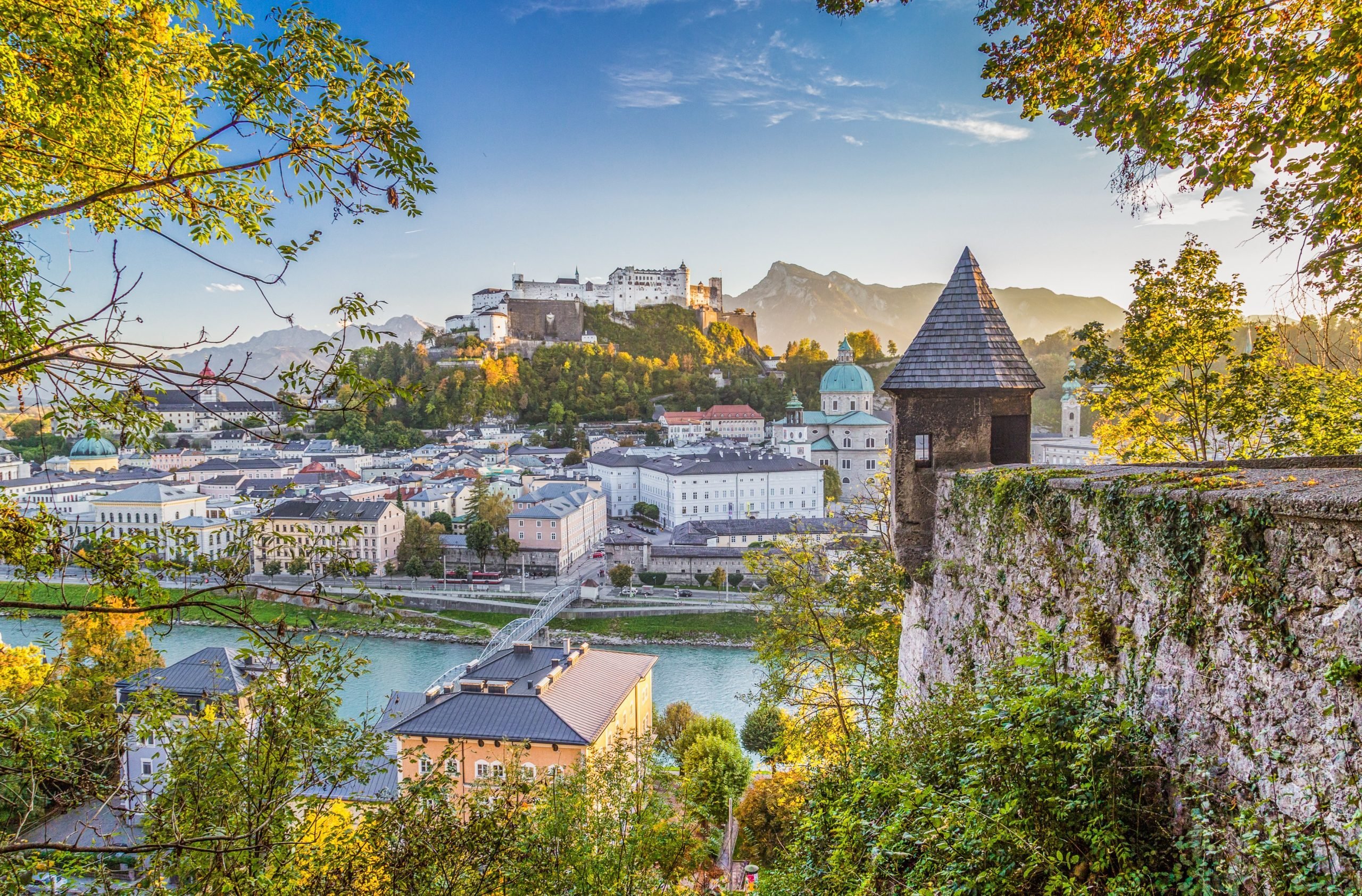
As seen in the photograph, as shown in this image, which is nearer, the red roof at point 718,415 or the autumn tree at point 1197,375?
the autumn tree at point 1197,375

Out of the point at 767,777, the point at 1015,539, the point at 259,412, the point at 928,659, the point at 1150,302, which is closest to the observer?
the point at 259,412

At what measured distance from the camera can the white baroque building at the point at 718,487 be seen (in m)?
43.5

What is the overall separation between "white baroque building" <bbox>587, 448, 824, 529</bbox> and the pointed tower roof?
35.2 m

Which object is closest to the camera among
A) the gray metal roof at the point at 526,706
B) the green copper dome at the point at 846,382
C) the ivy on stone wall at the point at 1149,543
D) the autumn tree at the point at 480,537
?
the ivy on stone wall at the point at 1149,543

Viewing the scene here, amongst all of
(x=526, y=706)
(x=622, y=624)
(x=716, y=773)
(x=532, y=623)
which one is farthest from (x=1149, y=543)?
(x=622, y=624)

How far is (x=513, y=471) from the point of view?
47.7 metres

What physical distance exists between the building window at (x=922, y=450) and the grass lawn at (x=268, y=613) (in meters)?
4.22

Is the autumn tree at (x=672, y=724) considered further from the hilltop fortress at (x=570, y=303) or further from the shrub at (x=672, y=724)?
the hilltop fortress at (x=570, y=303)

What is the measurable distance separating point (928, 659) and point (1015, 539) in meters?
2.01

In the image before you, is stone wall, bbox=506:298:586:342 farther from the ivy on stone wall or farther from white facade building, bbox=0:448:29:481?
the ivy on stone wall

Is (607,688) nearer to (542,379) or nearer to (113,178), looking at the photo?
(113,178)

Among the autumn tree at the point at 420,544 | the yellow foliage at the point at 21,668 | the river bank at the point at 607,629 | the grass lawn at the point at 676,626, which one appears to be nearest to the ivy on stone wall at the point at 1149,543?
the yellow foliage at the point at 21,668

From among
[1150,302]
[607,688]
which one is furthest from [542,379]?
[1150,302]

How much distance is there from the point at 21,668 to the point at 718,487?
1434 inches
